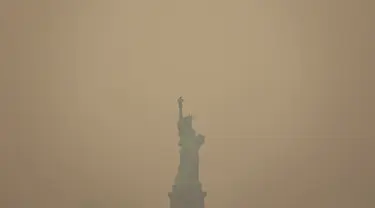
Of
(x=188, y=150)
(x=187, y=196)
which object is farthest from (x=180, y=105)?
(x=187, y=196)

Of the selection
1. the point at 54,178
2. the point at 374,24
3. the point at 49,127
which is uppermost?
the point at 374,24

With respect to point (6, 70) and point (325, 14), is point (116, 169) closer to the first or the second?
point (6, 70)

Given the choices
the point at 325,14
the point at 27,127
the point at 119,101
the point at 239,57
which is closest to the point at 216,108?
the point at 239,57

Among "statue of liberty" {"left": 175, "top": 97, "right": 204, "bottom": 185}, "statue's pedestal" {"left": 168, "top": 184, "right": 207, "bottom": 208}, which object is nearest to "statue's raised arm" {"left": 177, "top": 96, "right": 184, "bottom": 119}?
"statue of liberty" {"left": 175, "top": 97, "right": 204, "bottom": 185}

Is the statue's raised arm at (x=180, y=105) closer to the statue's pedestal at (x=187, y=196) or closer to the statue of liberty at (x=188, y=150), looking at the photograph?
the statue of liberty at (x=188, y=150)

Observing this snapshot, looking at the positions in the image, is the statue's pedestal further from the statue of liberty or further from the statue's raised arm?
the statue's raised arm

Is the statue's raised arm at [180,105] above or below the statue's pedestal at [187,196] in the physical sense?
above

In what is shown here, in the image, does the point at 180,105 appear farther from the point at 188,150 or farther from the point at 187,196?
→ the point at 187,196

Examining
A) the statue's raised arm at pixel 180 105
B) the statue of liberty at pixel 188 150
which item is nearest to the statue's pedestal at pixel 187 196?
the statue of liberty at pixel 188 150

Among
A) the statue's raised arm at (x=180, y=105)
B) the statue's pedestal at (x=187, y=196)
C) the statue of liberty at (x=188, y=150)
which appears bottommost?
the statue's pedestal at (x=187, y=196)
